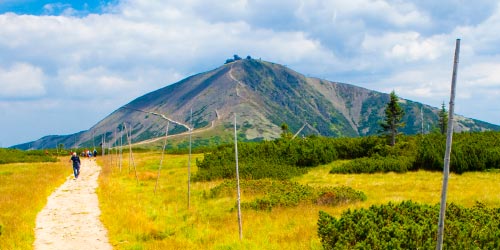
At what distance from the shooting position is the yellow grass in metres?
14.2

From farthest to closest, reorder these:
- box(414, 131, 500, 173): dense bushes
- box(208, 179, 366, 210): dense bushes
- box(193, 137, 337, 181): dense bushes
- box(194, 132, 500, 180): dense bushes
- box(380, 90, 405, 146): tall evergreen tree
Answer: box(380, 90, 405, 146): tall evergreen tree → box(193, 137, 337, 181): dense bushes → box(194, 132, 500, 180): dense bushes → box(414, 131, 500, 173): dense bushes → box(208, 179, 366, 210): dense bushes

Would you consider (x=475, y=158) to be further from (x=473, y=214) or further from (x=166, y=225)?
(x=166, y=225)

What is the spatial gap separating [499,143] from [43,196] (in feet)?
122

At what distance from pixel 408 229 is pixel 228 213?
11.7m

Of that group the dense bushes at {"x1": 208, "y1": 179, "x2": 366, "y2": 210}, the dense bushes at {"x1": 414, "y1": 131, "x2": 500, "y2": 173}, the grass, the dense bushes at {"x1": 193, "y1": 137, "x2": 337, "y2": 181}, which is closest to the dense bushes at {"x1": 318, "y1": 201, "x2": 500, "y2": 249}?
the dense bushes at {"x1": 208, "y1": 179, "x2": 366, "y2": 210}

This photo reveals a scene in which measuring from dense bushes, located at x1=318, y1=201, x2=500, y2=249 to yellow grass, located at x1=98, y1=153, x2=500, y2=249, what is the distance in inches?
74.3

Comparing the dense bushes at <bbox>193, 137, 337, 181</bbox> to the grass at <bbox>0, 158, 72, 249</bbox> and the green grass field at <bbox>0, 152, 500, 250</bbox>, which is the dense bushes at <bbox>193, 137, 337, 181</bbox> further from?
the grass at <bbox>0, 158, 72, 249</bbox>

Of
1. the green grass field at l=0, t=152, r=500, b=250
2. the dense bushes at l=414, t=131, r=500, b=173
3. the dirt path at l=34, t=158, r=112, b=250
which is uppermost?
the dense bushes at l=414, t=131, r=500, b=173

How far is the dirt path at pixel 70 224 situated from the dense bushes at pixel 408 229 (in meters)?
7.84

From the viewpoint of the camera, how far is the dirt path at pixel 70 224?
1438cm

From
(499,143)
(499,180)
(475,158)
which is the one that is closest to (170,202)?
(499,180)

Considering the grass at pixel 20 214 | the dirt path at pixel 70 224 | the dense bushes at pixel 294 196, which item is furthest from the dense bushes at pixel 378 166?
the grass at pixel 20 214

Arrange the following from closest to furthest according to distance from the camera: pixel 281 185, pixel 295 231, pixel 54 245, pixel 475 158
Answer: pixel 54 245
pixel 295 231
pixel 281 185
pixel 475 158

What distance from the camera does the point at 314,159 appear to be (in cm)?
4422
